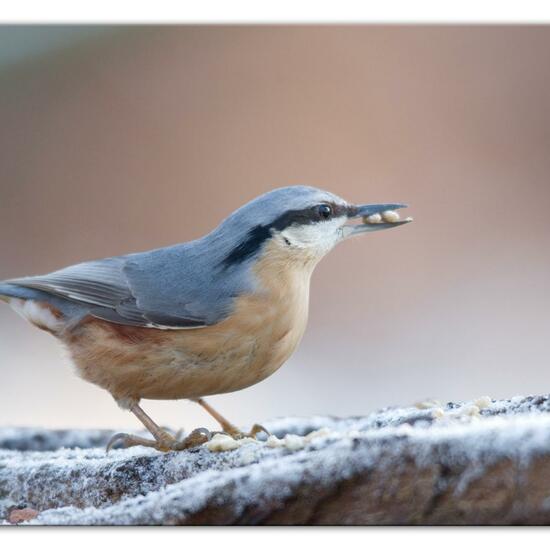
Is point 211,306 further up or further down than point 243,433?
further up

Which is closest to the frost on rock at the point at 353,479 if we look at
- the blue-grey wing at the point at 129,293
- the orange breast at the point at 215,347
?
the orange breast at the point at 215,347

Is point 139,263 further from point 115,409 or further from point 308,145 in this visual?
point 115,409

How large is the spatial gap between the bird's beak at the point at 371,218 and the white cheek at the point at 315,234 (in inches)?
1.3

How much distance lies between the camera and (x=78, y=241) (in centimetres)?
438

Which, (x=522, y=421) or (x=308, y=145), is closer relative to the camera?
(x=522, y=421)

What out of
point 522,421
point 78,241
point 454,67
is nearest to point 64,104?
point 78,241

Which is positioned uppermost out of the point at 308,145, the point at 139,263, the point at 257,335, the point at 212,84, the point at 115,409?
the point at 212,84

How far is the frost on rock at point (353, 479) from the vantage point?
7.36 ft

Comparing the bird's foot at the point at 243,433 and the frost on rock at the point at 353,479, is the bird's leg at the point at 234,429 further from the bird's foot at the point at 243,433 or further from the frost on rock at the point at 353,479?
the frost on rock at the point at 353,479

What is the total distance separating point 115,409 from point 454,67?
224cm

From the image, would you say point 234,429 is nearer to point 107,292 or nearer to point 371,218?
point 107,292

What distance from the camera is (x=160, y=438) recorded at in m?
3.05

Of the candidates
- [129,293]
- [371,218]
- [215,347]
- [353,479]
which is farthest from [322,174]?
[353,479]

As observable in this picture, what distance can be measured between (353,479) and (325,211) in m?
0.99
